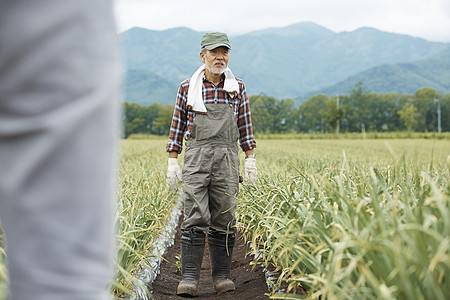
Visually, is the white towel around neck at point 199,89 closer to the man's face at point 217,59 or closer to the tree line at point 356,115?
the man's face at point 217,59

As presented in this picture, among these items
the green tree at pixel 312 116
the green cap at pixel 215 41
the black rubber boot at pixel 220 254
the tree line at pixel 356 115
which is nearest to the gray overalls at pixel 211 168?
the black rubber boot at pixel 220 254

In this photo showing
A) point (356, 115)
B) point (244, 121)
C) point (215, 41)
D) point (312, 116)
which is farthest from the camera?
point (312, 116)

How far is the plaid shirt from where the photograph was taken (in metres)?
3.64

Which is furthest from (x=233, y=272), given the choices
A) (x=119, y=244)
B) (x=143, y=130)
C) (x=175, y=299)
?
(x=143, y=130)

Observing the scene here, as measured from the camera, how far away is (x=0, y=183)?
0.55m

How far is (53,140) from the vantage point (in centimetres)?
54

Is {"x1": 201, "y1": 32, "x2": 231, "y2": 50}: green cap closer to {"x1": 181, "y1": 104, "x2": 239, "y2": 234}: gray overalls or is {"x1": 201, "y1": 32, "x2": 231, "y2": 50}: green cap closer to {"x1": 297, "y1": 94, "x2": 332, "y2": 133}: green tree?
{"x1": 181, "y1": 104, "x2": 239, "y2": 234}: gray overalls

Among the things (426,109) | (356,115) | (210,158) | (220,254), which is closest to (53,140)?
(210,158)

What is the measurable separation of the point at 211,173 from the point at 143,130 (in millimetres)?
92179

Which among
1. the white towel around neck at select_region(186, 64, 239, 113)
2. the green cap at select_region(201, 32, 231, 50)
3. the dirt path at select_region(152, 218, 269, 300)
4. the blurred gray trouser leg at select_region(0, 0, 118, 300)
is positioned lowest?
the dirt path at select_region(152, 218, 269, 300)

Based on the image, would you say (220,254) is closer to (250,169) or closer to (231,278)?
(231,278)

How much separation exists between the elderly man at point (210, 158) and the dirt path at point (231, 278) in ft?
0.43

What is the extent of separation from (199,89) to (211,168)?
0.63 meters

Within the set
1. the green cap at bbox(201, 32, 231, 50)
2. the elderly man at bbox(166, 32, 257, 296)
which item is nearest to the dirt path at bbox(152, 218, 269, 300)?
the elderly man at bbox(166, 32, 257, 296)
